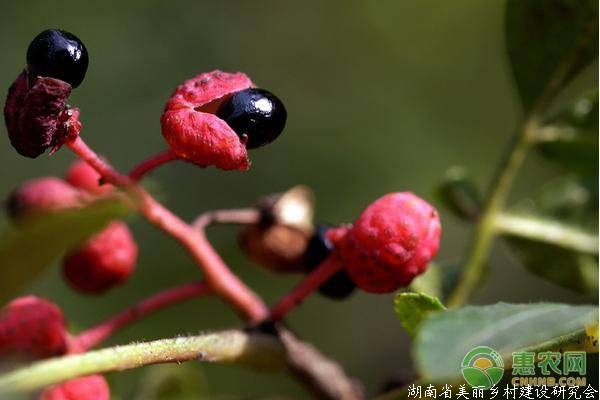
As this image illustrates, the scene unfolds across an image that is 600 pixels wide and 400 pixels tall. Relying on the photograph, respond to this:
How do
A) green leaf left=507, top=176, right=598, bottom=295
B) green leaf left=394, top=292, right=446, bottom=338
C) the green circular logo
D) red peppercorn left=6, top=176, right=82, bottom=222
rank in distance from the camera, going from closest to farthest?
the green circular logo → green leaf left=394, top=292, right=446, bottom=338 → red peppercorn left=6, top=176, right=82, bottom=222 → green leaf left=507, top=176, right=598, bottom=295

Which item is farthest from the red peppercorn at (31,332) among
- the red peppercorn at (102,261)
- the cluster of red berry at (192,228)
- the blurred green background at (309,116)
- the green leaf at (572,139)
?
the blurred green background at (309,116)

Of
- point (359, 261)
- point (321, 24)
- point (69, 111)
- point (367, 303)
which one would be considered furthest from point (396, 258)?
point (321, 24)

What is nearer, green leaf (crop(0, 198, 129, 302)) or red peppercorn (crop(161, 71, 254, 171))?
green leaf (crop(0, 198, 129, 302))

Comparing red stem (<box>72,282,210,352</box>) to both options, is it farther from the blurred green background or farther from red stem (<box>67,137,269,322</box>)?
the blurred green background

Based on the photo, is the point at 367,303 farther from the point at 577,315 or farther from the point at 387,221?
the point at 577,315

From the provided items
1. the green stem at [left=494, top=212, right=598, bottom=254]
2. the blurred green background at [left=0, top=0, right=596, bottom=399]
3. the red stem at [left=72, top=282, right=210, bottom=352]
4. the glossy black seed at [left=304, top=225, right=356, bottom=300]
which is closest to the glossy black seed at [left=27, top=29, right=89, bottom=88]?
the red stem at [left=72, top=282, right=210, bottom=352]

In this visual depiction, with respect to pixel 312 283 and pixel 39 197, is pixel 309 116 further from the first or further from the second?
pixel 312 283
